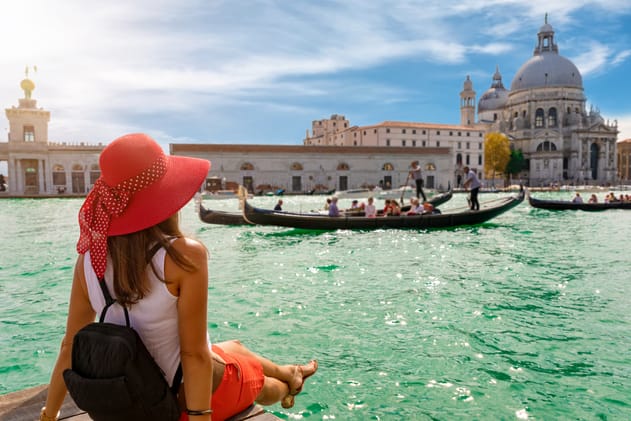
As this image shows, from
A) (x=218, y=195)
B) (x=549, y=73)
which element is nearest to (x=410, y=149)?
(x=218, y=195)

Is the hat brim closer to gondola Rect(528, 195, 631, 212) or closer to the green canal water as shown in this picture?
the green canal water

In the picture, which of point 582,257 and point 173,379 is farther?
point 582,257

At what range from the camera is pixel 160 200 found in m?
1.45

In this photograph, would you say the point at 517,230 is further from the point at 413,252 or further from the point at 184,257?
the point at 184,257

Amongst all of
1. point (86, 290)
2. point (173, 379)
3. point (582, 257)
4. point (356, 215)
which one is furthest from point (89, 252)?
point (356, 215)

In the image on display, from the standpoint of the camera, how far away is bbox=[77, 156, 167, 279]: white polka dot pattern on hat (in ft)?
4.67

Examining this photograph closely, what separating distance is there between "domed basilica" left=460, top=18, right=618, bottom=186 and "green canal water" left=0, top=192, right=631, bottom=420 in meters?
60.7

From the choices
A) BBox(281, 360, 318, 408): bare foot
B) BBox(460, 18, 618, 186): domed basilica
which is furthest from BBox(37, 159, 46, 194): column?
BBox(460, 18, 618, 186): domed basilica

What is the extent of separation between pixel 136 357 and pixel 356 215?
1500 centimetres

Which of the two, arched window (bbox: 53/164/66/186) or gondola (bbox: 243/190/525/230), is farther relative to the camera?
arched window (bbox: 53/164/66/186)

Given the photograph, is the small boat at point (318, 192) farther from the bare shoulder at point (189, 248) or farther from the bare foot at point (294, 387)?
the bare shoulder at point (189, 248)

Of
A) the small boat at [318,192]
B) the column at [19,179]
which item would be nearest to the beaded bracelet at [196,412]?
the small boat at [318,192]

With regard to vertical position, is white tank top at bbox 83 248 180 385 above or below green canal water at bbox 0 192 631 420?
above

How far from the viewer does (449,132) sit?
6122 cm
